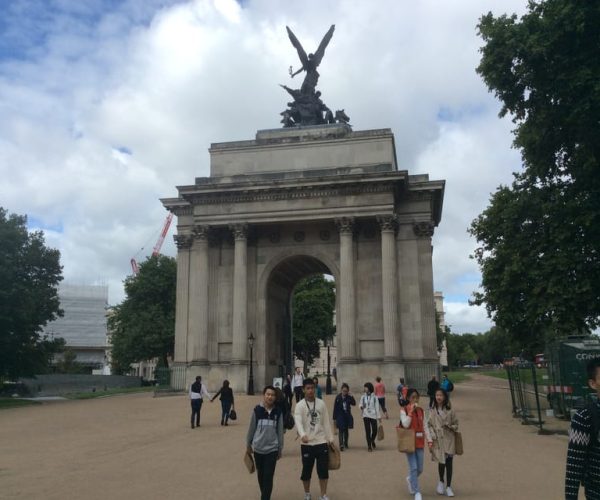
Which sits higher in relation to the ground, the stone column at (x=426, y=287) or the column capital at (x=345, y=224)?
the column capital at (x=345, y=224)

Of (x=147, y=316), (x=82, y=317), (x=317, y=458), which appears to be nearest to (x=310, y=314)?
(x=147, y=316)

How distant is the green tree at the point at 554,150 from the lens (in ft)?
73.9

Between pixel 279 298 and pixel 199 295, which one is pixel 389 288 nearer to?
pixel 279 298

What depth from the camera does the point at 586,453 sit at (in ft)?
17.0

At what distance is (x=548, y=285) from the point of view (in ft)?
90.8

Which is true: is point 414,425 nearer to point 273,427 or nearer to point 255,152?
point 273,427

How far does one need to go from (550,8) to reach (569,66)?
2.25m

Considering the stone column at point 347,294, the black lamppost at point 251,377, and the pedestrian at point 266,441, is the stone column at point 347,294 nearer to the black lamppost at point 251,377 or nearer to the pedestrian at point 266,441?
the black lamppost at point 251,377

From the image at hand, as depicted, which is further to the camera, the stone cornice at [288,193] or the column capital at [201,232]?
the column capital at [201,232]

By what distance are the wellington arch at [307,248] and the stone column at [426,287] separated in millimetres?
63

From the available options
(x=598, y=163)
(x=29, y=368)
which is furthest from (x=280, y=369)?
(x=598, y=163)

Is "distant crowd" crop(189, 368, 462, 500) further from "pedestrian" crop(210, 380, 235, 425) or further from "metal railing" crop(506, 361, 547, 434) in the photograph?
"metal railing" crop(506, 361, 547, 434)

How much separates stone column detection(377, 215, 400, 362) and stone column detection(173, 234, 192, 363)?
13.6 metres

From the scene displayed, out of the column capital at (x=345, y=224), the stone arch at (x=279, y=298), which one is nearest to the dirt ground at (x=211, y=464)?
the column capital at (x=345, y=224)
